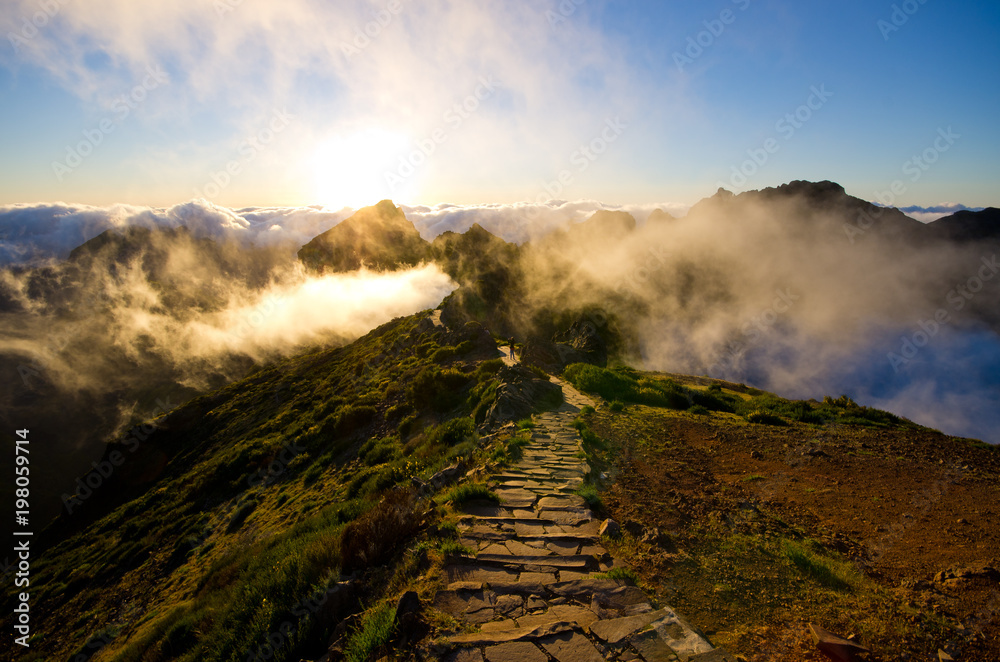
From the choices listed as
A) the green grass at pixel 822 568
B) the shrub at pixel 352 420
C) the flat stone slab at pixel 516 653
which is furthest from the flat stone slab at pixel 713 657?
the shrub at pixel 352 420

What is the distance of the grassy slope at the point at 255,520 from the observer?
20.2 ft

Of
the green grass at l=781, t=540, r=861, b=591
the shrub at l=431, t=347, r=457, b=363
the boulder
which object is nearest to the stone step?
the boulder

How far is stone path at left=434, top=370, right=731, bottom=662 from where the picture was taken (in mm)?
→ 3688

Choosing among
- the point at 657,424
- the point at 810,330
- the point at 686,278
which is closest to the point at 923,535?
the point at 657,424

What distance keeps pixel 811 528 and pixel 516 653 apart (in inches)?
245

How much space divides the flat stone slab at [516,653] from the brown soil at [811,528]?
1818 millimetres

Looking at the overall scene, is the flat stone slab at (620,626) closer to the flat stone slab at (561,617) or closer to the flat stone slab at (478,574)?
the flat stone slab at (561,617)

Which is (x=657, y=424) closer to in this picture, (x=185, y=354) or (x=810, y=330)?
(x=810, y=330)

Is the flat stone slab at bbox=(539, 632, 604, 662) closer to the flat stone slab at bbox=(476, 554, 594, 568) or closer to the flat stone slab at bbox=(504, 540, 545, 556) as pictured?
the flat stone slab at bbox=(476, 554, 594, 568)

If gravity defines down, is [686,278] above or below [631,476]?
above

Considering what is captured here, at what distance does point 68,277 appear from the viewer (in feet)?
551

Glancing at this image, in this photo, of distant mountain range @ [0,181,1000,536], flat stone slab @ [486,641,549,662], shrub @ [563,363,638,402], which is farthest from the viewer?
distant mountain range @ [0,181,1000,536]

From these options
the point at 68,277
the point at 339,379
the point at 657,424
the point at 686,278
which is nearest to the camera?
the point at 657,424

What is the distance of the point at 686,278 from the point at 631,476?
4329 inches
